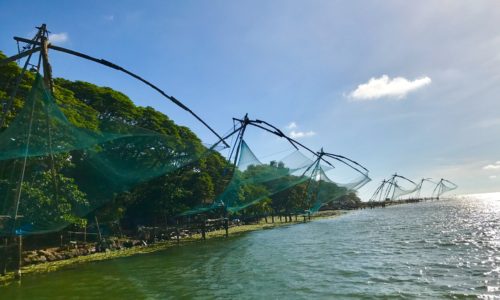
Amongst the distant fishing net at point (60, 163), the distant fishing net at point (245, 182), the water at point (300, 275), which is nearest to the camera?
the water at point (300, 275)

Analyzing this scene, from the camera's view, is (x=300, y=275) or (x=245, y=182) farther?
(x=245, y=182)

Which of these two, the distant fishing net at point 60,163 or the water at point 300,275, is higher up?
the distant fishing net at point 60,163

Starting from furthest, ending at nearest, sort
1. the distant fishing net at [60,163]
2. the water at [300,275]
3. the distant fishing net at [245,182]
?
1. the distant fishing net at [245,182]
2. the distant fishing net at [60,163]
3. the water at [300,275]

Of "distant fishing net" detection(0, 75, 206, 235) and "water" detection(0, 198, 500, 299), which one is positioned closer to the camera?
"water" detection(0, 198, 500, 299)

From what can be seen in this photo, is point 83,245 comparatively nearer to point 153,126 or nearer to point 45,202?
point 45,202

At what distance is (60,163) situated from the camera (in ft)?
41.0

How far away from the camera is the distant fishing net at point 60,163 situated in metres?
8.71

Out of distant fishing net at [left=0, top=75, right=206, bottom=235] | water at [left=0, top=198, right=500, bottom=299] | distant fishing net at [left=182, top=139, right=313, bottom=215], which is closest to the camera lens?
water at [left=0, top=198, right=500, bottom=299]

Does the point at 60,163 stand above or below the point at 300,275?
above

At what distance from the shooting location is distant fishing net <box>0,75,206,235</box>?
871 cm

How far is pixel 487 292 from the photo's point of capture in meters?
7.66

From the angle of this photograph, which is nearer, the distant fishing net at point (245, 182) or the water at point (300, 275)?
the water at point (300, 275)

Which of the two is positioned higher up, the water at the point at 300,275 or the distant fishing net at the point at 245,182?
the distant fishing net at the point at 245,182

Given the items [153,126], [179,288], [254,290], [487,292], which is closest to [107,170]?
[179,288]
